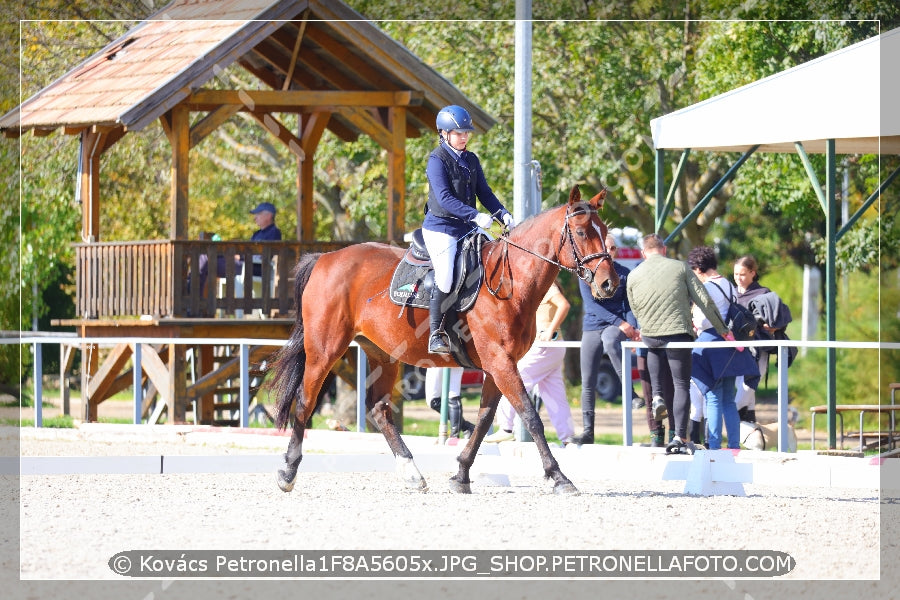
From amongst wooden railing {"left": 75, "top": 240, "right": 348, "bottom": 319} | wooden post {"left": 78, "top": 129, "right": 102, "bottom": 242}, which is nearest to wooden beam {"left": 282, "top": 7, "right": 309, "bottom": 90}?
wooden railing {"left": 75, "top": 240, "right": 348, "bottom": 319}

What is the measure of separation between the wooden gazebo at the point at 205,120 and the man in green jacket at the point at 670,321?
7317 millimetres

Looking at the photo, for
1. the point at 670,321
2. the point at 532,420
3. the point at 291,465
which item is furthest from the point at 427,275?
the point at 670,321

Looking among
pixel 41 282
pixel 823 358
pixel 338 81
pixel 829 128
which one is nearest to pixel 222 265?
pixel 338 81

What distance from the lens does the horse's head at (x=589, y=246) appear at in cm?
1070

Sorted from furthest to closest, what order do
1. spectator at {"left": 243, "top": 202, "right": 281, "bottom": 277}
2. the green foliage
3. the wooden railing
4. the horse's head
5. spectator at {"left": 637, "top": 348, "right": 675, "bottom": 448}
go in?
the green foliage → spectator at {"left": 243, "top": 202, "right": 281, "bottom": 277} → the wooden railing → spectator at {"left": 637, "top": 348, "right": 675, "bottom": 448} → the horse's head

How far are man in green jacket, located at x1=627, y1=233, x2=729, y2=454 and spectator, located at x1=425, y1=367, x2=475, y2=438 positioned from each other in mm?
2313

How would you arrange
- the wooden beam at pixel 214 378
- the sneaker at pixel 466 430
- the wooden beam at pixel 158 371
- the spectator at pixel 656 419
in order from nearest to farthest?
the spectator at pixel 656 419 → the sneaker at pixel 466 430 → the wooden beam at pixel 158 371 → the wooden beam at pixel 214 378

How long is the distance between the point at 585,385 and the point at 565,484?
317 cm

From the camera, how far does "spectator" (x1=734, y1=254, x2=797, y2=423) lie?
13.9 meters

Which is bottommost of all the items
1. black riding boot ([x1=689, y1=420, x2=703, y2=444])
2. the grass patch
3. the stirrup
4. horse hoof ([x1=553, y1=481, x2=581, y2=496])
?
the grass patch

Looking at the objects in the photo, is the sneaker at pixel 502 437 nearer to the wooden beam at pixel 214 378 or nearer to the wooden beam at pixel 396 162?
the wooden beam at pixel 214 378

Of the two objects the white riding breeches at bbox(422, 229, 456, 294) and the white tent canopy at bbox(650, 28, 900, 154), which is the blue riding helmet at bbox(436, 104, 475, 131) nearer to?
the white riding breeches at bbox(422, 229, 456, 294)

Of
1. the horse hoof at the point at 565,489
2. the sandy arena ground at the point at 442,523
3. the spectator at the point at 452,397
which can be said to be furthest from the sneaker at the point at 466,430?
the horse hoof at the point at 565,489

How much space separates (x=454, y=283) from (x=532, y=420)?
4.22 ft
